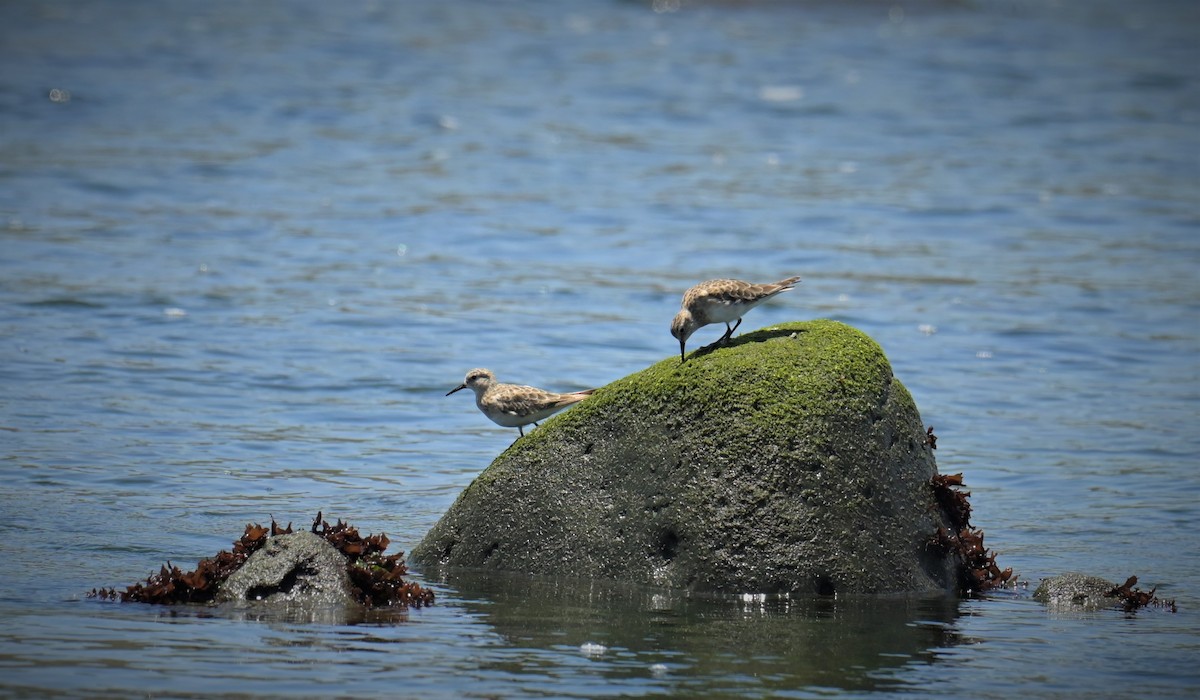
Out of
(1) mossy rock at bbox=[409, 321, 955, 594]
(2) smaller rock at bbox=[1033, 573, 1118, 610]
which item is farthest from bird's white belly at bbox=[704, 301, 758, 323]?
(2) smaller rock at bbox=[1033, 573, 1118, 610]

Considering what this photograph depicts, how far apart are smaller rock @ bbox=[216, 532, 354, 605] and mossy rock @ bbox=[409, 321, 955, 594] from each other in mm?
1283

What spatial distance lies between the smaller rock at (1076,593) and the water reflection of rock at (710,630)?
0.73m

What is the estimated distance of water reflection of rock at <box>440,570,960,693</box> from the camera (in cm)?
795

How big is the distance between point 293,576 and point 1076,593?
5399mm

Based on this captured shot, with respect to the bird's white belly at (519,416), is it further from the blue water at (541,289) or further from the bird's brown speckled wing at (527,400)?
the blue water at (541,289)

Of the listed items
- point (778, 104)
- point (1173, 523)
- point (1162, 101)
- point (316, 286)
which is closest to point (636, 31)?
point (778, 104)

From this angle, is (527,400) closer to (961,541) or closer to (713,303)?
(713,303)

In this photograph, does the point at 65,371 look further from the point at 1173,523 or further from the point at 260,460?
the point at 1173,523

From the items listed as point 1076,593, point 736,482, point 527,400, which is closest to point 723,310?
point 736,482

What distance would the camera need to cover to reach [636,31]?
47.6m

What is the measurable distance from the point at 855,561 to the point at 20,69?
3403 cm

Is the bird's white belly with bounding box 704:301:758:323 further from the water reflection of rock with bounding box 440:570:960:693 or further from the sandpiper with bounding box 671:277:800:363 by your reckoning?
the water reflection of rock with bounding box 440:570:960:693

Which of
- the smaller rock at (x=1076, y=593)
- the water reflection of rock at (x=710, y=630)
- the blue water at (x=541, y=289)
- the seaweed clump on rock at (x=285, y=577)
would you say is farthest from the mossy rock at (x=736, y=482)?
the seaweed clump on rock at (x=285, y=577)

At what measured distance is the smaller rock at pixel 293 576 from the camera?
898cm
